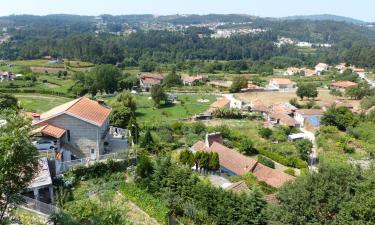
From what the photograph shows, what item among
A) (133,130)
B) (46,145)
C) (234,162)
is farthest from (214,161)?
(46,145)

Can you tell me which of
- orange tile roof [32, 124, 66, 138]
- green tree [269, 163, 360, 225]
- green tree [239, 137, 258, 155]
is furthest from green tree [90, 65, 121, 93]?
green tree [269, 163, 360, 225]

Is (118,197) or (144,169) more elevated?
(144,169)

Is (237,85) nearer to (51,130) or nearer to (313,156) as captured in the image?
(313,156)

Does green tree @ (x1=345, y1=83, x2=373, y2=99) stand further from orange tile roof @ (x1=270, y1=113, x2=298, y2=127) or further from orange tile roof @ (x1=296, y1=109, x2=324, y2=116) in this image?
orange tile roof @ (x1=270, y1=113, x2=298, y2=127)

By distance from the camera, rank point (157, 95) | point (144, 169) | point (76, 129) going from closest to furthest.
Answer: point (144, 169), point (76, 129), point (157, 95)

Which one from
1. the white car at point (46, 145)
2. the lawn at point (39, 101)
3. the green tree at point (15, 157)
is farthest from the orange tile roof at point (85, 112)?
the lawn at point (39, 101)

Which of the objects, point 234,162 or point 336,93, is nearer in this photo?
point 234,162

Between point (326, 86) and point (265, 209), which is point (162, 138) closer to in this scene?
point (265, 209)
